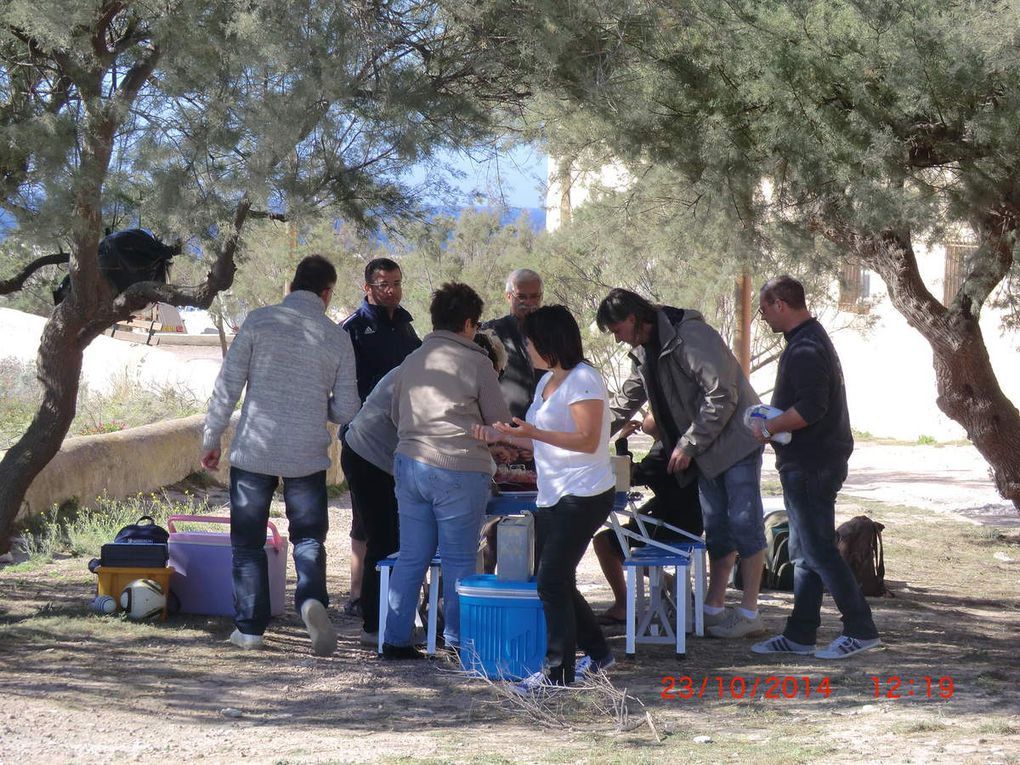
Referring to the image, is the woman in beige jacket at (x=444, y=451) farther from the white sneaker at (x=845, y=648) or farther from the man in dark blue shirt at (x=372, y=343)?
the white sneaker at (x=845, y=648)

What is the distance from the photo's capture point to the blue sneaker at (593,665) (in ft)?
17.7

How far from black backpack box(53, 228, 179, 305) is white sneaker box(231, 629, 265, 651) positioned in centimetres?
189

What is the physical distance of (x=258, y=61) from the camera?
5.21 meters

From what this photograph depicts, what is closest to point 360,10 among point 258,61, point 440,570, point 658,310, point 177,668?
point 258,61

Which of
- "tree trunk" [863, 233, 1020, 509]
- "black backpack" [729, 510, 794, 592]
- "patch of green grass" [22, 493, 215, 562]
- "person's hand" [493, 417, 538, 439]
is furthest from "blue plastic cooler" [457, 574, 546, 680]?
"tree trunk" [863, 233, 1020, 509]

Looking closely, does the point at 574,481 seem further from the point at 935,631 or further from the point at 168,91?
the point at 935,631

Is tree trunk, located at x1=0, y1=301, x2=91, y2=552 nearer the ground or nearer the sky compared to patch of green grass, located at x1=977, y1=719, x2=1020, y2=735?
nearer the sky

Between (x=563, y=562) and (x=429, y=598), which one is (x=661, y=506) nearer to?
(x=429, y=598)

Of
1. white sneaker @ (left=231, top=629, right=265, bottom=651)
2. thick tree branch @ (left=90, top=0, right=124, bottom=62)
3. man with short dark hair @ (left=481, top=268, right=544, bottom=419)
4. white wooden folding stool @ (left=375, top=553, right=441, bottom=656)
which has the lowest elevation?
white sneaker @ (left=231, top=629, right=265, bottom=651)

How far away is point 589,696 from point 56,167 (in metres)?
3.10

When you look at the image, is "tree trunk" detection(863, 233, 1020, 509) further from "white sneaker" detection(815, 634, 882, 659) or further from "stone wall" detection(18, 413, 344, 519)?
"stone wall" detection(18, 413, 344, 519)

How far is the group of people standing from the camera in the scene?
5.16 metres
